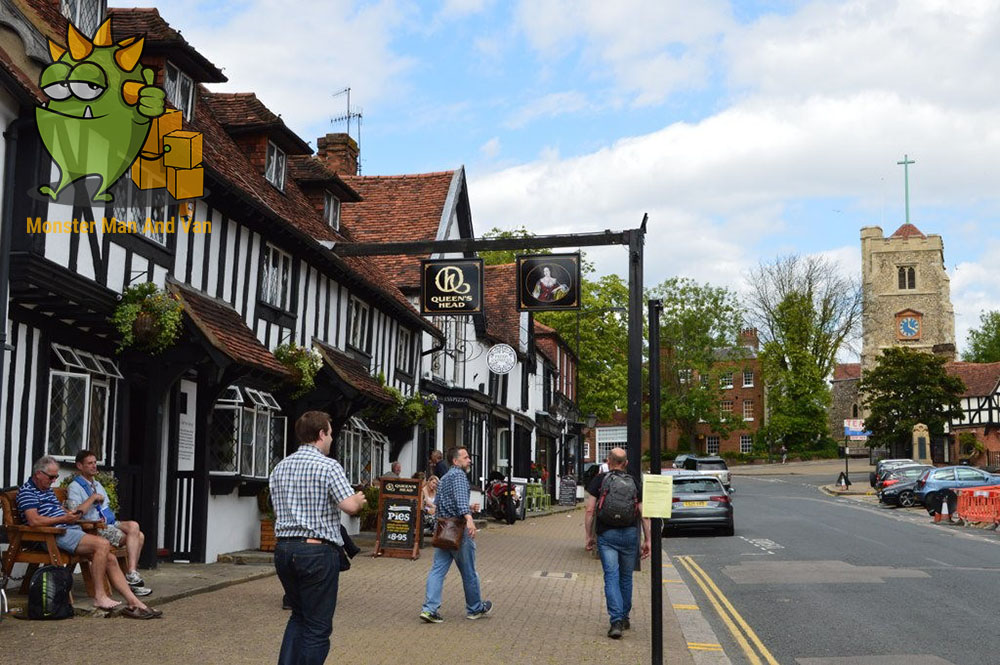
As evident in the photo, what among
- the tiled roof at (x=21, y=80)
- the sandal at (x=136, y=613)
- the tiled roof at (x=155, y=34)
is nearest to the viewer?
the sandal at (x=136, y=613)

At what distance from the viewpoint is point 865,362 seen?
9750cm

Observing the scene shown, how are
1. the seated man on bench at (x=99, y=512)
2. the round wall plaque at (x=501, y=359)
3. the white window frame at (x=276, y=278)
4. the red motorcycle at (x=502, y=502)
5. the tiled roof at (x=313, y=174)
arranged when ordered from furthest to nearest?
the round wall plaque at (x=501, y=359), the red motorcycle at (x=502, y=502), the tiled roof at (x=313, y=174), the white window frame at (x=276, y=278), the seated man on bench at (x=99, y=512)

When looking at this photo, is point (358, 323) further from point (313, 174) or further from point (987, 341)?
point (987, 341)

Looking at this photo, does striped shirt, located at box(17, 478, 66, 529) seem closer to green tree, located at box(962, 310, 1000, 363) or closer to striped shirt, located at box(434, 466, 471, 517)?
striped shirt, located at box(434, 466, 471, 517)

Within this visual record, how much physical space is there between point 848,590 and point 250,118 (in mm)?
12696

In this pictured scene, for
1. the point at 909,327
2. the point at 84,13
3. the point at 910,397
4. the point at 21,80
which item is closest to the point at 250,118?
the point at 84,13

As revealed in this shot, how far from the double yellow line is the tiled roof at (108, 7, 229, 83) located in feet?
33.3

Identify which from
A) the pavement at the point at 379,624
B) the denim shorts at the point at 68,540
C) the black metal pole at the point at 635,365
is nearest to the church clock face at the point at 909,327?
the pavement at the point at 379,624

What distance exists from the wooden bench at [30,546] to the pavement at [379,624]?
0.30 metres

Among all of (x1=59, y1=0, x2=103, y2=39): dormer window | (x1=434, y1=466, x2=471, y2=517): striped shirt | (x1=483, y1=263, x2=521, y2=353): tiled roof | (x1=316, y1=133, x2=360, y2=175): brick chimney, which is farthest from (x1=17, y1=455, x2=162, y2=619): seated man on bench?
(x1=483, y1=263, x2=521, y2=353): tiled roof

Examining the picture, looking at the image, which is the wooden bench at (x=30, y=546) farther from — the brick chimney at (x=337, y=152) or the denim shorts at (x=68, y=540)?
the brick chimney at (x=337, y=152)

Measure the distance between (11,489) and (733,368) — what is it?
7402 cm

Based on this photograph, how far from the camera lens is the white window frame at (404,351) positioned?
993 inches

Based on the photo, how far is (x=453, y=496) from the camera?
1059cm
